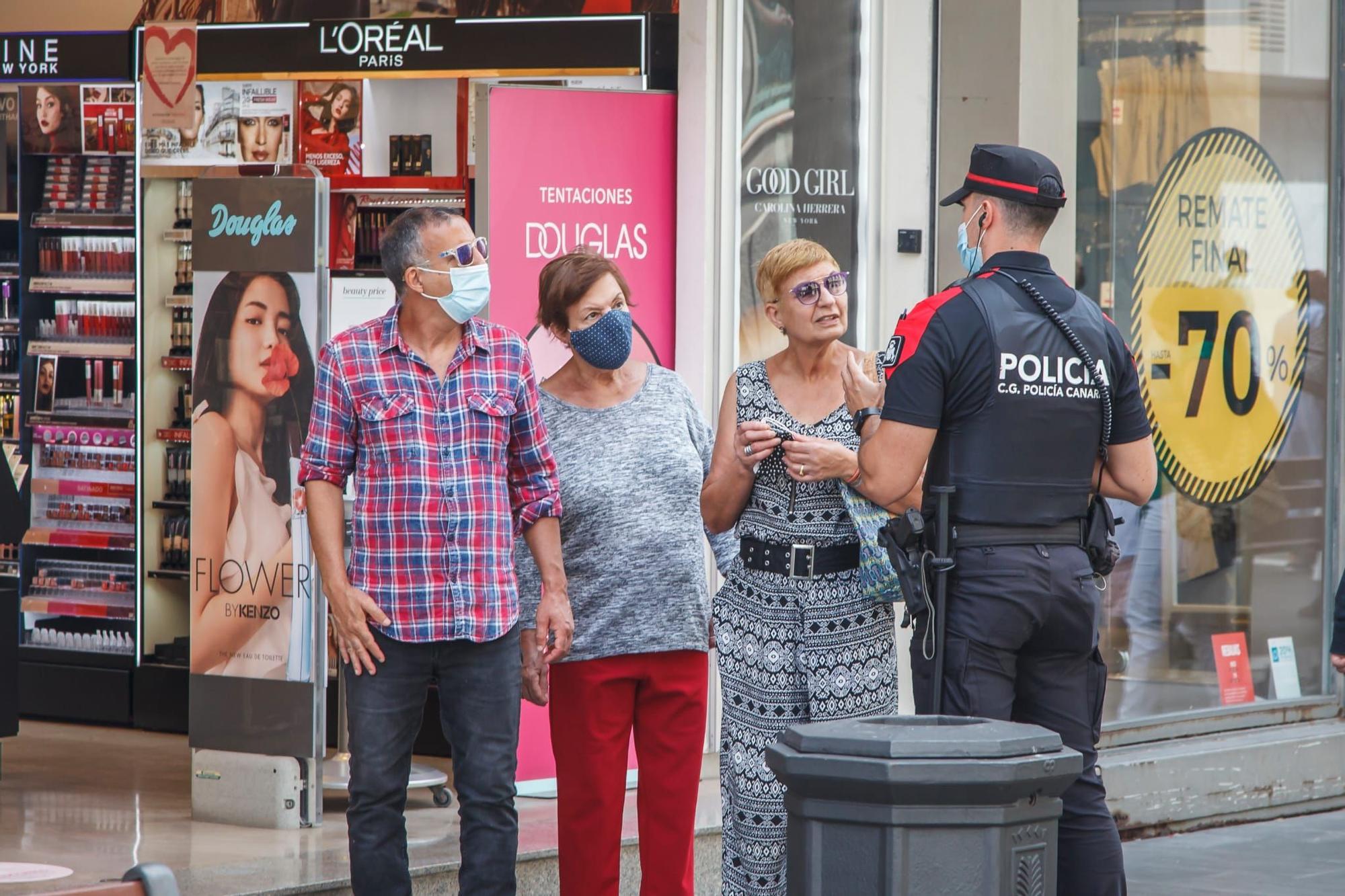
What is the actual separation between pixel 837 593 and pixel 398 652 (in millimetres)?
989

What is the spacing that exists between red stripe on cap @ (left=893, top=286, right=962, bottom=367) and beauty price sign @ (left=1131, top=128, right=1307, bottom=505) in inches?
143

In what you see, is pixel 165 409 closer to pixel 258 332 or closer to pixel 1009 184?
pixel 258 332

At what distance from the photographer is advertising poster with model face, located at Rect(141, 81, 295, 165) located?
24.5 feet

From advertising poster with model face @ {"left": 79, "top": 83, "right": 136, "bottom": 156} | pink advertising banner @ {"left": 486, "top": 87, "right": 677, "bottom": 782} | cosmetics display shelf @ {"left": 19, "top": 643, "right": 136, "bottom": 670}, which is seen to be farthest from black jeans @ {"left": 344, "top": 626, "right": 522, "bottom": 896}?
advertising poster with model face @ {"left": 79, "top": 83, "right": 136, "bottom": 156}

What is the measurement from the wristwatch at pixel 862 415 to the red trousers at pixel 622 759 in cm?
74

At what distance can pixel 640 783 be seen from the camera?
173 inches

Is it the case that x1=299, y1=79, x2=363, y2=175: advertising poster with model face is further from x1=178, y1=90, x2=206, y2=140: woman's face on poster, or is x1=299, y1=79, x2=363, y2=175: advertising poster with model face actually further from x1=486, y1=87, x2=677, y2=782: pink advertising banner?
x1=486, y1=87, x2=677, y2=782: pink advertising banner

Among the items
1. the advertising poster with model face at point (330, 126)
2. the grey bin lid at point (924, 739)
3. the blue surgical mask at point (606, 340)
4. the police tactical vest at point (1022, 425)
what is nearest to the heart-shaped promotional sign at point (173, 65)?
the advertising poster with model face at point (330, 126)

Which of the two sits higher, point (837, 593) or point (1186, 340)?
point (1186, 340)

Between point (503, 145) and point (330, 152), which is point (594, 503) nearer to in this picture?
point (503, 145)

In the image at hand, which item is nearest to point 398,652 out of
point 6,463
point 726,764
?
point 726,764

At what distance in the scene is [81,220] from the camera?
814 centimetres

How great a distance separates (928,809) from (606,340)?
1.57 metres

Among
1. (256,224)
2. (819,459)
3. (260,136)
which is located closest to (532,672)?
(819,459)
